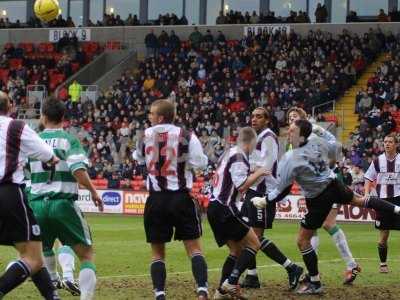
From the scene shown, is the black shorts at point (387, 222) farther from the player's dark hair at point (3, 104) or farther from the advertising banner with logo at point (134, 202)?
the advertising banner with logo at point (134, 202)

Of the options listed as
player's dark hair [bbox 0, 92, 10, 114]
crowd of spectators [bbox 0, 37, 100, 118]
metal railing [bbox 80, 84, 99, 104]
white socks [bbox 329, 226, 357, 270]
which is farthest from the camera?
crowd of spectators [bbox 0, 37, 100, 118]

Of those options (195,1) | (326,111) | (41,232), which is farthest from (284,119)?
(41,232)

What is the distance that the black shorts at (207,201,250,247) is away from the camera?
1146 cm

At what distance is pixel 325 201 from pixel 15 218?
14.8 ft

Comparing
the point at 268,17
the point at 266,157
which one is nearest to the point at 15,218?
the point at 266,157

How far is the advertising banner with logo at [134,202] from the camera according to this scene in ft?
103

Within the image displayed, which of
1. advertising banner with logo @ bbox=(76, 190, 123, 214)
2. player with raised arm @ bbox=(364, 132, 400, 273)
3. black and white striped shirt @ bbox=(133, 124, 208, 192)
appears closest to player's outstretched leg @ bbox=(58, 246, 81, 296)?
black and white striped shirt @ bbox=(133, 124, 208, 192)

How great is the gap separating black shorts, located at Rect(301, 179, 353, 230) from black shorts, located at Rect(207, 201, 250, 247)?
3.73 feet

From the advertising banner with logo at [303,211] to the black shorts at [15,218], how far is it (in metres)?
18.5

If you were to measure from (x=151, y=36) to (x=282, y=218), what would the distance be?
15827 millimetres

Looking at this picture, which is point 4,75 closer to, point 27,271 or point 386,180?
point 386,180

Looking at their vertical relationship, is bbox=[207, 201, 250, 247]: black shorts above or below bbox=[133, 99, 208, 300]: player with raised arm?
below

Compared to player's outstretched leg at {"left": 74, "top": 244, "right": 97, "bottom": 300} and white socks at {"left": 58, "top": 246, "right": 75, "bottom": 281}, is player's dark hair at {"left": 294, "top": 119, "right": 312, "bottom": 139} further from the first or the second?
player's outstretched leg at {"left": 74, "top": 244, "right": 97, "bottom": 300}

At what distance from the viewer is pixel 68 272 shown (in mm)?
11898
